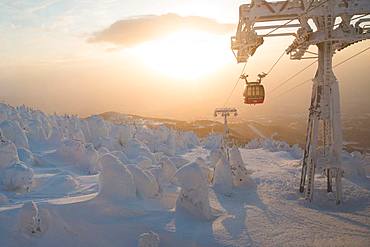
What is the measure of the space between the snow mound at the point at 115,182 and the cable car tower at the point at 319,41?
7536 millimetres

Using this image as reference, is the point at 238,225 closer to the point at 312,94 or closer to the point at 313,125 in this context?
the point at 313,125

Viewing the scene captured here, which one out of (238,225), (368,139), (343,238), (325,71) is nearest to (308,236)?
(343,238)

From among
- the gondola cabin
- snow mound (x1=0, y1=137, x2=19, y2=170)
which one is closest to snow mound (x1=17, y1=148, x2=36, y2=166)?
snow mound (x1=0, y1=137, x2=19, y2=170)

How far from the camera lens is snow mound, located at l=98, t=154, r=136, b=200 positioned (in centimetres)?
1611

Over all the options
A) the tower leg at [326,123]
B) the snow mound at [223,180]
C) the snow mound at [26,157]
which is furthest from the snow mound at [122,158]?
the tower leg at [326,123]

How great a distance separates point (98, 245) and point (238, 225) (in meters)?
5.38

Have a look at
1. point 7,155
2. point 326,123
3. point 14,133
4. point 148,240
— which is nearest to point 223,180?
point 326,123

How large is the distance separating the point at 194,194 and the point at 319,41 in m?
9.58

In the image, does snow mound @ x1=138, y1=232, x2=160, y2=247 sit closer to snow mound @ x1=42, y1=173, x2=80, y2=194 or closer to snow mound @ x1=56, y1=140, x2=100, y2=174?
snow mound @ x1=42, y1=173, x2=80, y2=194

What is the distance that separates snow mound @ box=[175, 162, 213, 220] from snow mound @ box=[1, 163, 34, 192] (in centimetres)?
951

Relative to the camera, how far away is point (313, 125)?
1925cm

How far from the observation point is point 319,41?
59.7 feet

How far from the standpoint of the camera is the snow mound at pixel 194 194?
50.7 ft

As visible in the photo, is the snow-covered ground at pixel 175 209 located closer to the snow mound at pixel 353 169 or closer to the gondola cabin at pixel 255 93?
the snow mound at pixel 353 169
